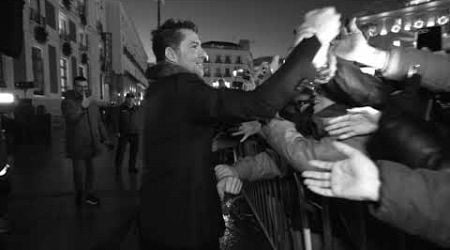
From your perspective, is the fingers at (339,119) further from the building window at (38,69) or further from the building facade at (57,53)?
the building window at (38,69)

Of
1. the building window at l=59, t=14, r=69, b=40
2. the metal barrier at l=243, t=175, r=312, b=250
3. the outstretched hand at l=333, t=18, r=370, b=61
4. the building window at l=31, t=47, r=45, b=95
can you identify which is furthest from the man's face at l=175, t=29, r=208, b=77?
the building window at l=59, t=14, r=69, b=40

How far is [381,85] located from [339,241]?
1114 mm

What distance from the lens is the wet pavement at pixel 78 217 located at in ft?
13.6

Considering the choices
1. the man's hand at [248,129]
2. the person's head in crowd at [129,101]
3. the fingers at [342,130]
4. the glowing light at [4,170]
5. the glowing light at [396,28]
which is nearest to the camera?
the fingers at [342,130]

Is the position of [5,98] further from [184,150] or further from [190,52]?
[184,150]

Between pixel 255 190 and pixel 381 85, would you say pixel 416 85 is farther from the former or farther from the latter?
pixel 255 190

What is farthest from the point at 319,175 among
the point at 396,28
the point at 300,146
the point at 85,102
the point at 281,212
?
the point at 396,28

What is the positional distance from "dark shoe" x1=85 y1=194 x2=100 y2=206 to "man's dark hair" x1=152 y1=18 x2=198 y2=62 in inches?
160

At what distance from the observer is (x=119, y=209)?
545 centimetres

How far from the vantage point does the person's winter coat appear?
555 centimetres

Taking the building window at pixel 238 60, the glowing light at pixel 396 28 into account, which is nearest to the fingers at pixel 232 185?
the glowing light at pixel 396 28

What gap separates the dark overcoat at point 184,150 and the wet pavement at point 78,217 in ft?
7.14

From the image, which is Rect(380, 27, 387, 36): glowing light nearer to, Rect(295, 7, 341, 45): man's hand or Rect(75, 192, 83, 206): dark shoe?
Rect(75, 192, 83, 206): dark shoe

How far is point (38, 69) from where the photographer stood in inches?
723
